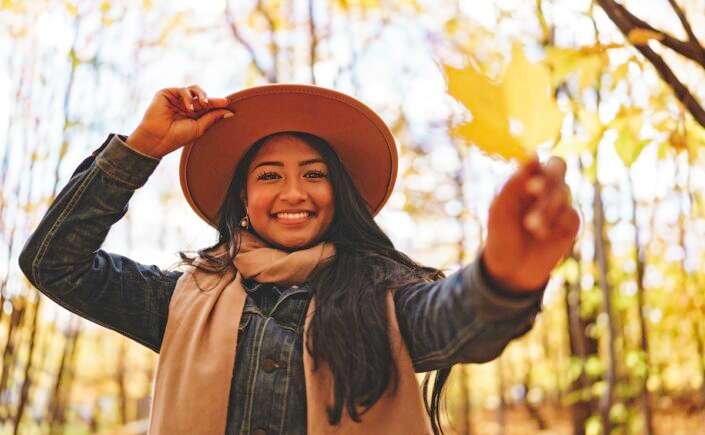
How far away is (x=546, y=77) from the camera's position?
0.57 m

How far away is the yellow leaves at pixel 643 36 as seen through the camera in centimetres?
127

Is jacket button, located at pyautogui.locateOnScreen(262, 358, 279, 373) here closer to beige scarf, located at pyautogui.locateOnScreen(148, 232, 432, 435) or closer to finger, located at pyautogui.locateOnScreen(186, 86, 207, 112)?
beige scarf, located at pyautogui.locateOnScreen(148, 232, 432, 435)

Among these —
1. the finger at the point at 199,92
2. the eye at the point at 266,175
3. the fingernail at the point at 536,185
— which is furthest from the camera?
the eye at the point at 266,175

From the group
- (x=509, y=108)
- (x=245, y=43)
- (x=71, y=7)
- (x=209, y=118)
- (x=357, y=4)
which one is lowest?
(x=509, y=108)

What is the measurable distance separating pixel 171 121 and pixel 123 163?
143 millimetres

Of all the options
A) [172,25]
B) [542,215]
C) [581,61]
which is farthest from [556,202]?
[172,25]

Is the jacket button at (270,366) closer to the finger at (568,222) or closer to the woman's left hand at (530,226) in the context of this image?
the woman's left hand at (530,226)

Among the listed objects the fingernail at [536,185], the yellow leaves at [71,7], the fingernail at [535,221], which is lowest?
the fingernail at [535,221]

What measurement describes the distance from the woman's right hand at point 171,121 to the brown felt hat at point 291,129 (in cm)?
14

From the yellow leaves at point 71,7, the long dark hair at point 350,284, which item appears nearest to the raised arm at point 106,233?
the long dark hair at point 350,284

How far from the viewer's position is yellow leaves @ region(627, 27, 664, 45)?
1.27 m

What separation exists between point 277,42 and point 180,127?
10.4 ft

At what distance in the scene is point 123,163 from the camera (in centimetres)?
127

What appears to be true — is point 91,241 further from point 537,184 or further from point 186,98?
point 537,184
